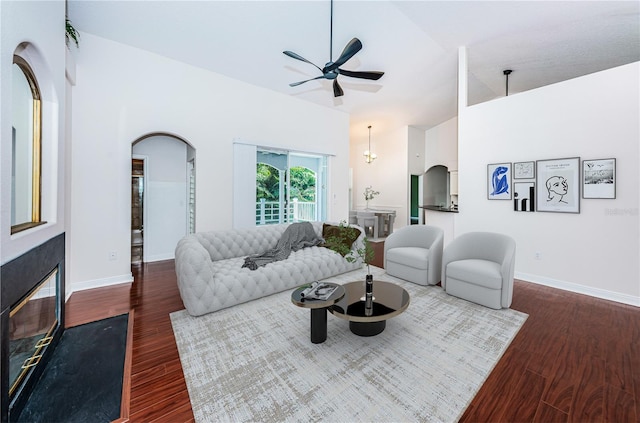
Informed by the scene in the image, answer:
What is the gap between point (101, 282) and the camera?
3648 mm

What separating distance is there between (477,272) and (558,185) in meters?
2.07

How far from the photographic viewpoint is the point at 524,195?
4062mm

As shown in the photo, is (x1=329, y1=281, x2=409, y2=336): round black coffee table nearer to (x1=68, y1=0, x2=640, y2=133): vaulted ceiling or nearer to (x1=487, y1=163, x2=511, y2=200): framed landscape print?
(x1=487, y1=163, x2=511, y2=200): framed landscape print

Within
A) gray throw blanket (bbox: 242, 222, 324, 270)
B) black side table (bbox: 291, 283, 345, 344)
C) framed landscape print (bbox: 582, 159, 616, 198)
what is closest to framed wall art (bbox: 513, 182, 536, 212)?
framed landscape print (bbox: 582, 159, 616, 198)

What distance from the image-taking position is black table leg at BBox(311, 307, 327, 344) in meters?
2.28

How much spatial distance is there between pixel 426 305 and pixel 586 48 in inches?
194

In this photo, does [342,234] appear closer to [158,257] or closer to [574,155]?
[574,155]

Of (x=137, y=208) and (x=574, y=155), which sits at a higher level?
(x=574, y=155)

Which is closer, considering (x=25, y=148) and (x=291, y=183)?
(x=25, y=148)

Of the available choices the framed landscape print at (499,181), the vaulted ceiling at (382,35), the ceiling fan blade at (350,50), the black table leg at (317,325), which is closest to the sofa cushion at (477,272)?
the framed landscape print at (499,181)

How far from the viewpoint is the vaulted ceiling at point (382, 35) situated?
10.7 ft

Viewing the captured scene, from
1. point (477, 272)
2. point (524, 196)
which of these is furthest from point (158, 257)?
point (524, 196)

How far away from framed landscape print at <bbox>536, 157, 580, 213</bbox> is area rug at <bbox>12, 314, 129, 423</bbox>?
535 centimetres

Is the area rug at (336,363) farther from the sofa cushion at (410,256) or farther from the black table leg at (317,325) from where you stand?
the sofa cushion at (410,256)
